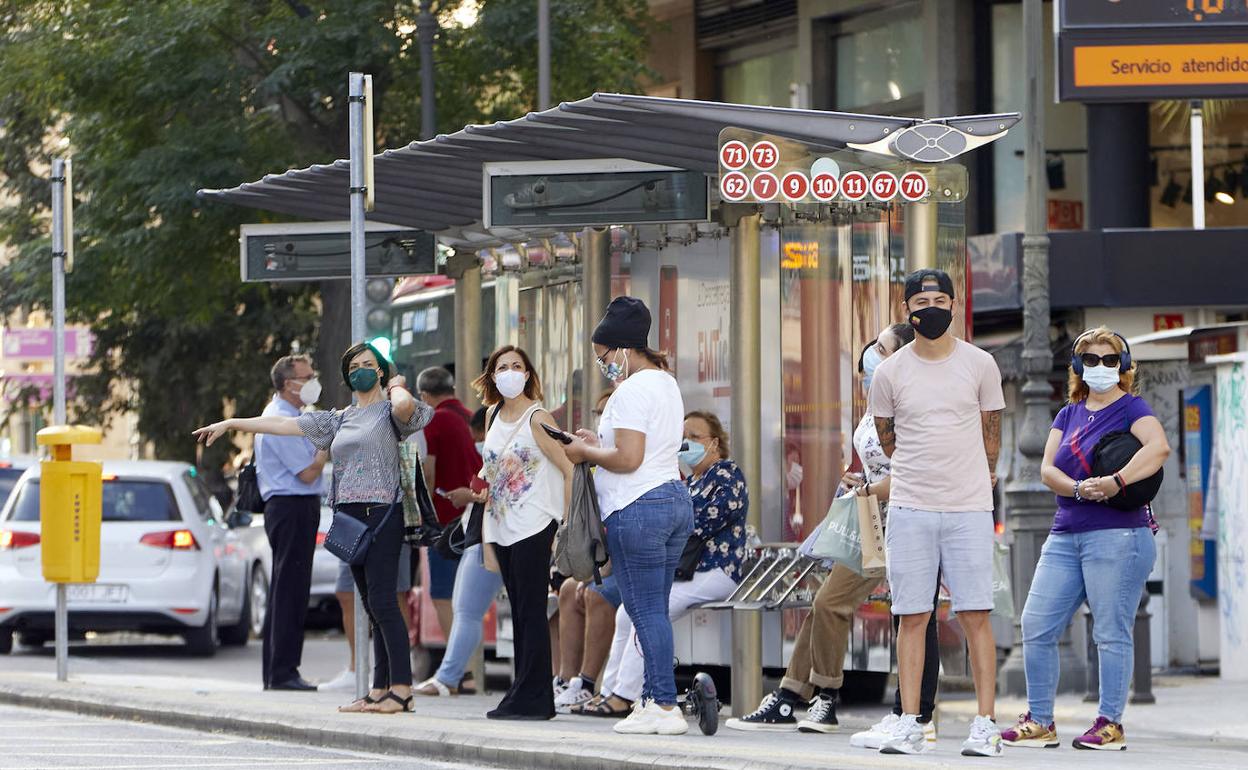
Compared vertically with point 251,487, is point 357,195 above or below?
above

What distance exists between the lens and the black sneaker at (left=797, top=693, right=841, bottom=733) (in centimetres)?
1103

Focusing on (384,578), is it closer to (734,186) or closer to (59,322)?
(734,186)

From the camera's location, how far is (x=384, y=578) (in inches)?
472

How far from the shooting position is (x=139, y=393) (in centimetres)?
3272

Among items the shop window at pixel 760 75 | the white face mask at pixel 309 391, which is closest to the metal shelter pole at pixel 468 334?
the white face mask at pixel 309 391

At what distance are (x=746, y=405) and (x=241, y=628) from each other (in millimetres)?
10053

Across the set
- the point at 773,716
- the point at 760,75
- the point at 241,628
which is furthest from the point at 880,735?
the point at 760,75

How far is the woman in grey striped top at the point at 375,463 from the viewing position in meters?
12.0

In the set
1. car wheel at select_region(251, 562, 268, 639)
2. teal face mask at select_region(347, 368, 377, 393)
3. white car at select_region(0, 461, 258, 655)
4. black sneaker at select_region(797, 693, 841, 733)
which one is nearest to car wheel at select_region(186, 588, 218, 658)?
white car at select_region(0, 461, 258, 655)

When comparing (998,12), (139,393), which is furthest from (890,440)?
(139,393)

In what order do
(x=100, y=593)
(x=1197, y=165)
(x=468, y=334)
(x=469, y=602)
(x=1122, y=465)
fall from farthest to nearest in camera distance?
(x=1197, y=165), (x=100, y=593), (x=468, y=334), (x=469, y=602), (x=1122, y=465)

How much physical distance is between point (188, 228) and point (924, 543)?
1454 centimetres

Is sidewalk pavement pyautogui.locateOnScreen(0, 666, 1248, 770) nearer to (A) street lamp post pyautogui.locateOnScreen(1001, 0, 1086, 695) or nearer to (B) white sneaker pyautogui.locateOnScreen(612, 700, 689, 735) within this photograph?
(B) white sneaker pyautogui.locateOnScreen(612, 700, 689, 735)

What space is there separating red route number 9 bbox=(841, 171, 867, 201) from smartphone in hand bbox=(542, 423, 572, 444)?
1.64m
